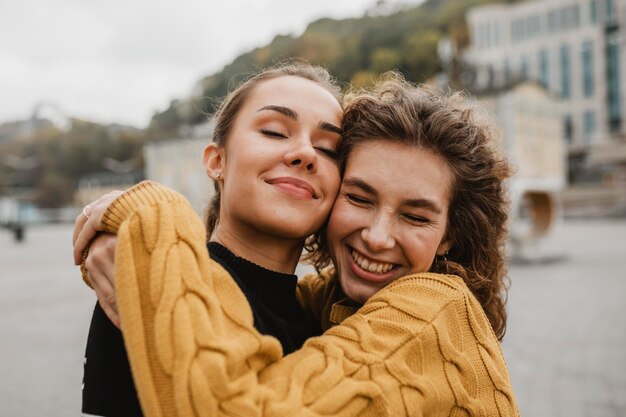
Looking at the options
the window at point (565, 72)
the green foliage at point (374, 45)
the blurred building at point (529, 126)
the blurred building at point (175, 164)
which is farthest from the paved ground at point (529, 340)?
the window at point (565, 72)

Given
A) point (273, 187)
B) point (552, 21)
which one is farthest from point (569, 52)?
point (273, 187)

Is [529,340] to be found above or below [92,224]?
below

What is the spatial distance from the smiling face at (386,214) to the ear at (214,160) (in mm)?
405

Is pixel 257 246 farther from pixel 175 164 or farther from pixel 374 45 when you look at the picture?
pixel 374 45

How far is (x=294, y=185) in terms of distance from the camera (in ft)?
5.84

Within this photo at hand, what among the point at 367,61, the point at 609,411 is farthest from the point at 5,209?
the point at 609,411

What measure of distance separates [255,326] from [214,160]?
0.66m

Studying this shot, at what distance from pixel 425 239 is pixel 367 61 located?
72.7 metres

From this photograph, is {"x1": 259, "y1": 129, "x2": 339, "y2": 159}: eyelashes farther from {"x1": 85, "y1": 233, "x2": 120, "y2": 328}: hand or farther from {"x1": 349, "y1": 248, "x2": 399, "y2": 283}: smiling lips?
{"x1": 85, "y1": 233, "x2": 120, "y2": 328}: hand

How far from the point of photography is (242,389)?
4.12 ft

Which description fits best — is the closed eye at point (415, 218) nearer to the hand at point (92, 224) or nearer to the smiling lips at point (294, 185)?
the smiling lips at point (294, 185)

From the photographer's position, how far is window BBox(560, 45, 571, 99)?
69.1m

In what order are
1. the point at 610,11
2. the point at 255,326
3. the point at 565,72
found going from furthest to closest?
the point at 565,72 < the point at 610,11 < the point at 255,326

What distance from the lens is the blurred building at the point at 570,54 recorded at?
65562 mm
